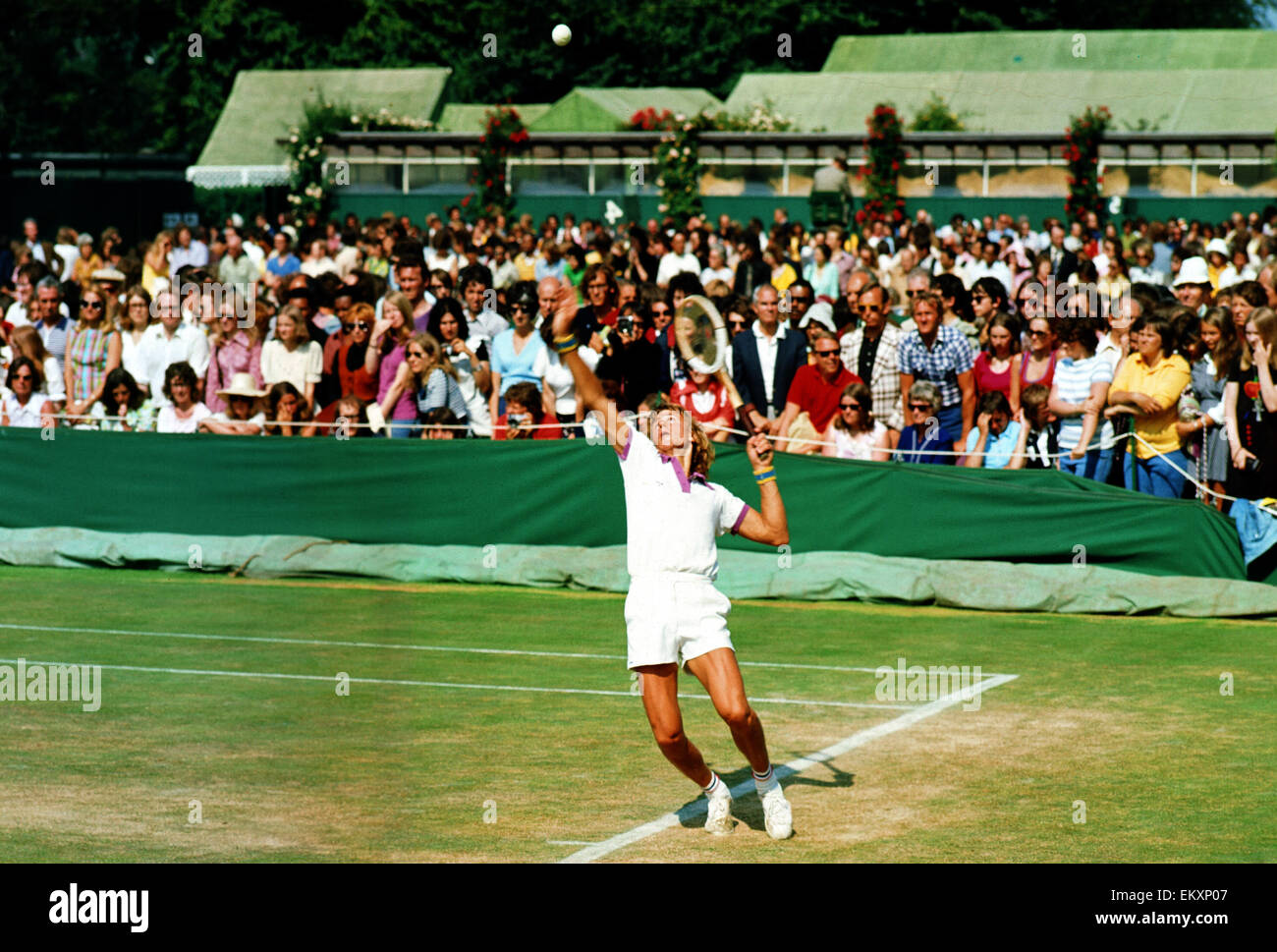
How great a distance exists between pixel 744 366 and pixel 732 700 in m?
8.00

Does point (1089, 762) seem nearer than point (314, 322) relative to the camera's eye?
Yes

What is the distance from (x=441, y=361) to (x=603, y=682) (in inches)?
202

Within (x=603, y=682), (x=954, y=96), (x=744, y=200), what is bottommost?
(x=603, y=682)

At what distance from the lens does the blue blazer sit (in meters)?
16.5

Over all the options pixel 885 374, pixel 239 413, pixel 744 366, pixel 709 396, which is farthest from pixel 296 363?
pixel 885 374

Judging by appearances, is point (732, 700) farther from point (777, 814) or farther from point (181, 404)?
point (181, 404)

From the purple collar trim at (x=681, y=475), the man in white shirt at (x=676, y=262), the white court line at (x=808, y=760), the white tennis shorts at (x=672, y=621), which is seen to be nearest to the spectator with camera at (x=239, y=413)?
the white court line at (x=808, y=760)

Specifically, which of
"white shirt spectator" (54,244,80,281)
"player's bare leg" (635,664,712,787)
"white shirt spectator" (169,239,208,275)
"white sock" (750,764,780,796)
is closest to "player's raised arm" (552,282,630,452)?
"player's bare leg" (635,664,712,787)

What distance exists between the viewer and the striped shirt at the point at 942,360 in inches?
637

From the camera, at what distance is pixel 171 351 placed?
18.9 metres

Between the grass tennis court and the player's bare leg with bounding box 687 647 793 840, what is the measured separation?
0.14 meters
